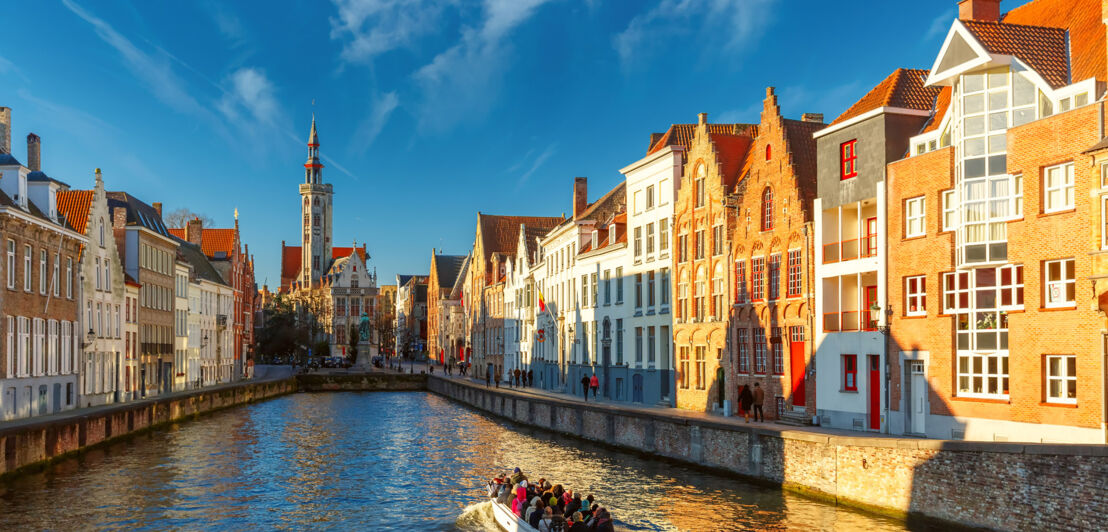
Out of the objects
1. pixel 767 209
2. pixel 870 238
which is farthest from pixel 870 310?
pixel 767 209

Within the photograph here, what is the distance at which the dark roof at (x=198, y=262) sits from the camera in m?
82.8

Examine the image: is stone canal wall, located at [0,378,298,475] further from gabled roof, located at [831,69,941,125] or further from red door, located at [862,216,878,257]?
gabled roof, located at [831,69,941,125]

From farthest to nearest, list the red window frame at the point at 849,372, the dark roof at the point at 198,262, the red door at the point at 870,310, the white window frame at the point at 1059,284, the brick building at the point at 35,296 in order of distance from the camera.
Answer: the dark roof at the point at 198,262 < the brick building at the point at 35,296 < the red window frame at the point at 849,372 < the red door at the point at 870,310 < the white window frame at the point at 1059,284

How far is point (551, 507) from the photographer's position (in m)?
23.5

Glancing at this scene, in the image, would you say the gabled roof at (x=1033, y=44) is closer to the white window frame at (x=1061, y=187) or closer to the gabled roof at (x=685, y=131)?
the white window frame at (x=1061, y=187)

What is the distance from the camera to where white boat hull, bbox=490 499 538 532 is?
23766 mm

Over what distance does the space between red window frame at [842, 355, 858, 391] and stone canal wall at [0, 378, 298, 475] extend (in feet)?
88.7

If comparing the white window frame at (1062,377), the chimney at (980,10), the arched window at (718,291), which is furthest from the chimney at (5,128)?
the white window frame at (1062,377)

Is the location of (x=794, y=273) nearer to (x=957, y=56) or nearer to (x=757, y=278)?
(x=757, y=278)

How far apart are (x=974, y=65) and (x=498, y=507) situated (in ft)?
58.7

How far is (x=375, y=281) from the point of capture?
606 ft

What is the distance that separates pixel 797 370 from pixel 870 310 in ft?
15.3

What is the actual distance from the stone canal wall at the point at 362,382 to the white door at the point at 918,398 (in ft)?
236

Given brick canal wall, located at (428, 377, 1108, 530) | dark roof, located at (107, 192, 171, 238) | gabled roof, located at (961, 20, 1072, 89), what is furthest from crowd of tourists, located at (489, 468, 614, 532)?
dark roof, located at (107, 192, 171, 238)
